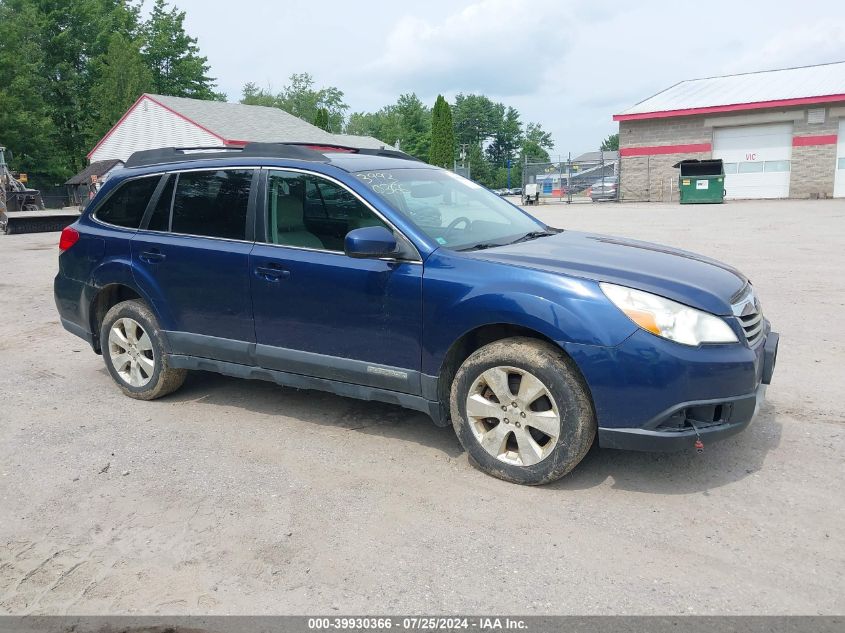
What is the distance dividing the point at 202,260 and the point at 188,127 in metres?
40.1

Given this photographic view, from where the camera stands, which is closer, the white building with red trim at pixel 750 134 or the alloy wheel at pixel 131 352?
the alloy wheel at pixel 131 352

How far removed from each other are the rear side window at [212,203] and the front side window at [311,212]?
0.79ft

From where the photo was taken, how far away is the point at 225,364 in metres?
4.94

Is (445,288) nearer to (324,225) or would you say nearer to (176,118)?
(324,225)

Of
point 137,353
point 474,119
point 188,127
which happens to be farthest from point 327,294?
point 474,119

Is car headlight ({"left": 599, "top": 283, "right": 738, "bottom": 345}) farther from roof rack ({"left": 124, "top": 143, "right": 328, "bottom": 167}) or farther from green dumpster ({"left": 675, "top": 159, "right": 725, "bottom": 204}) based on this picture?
green dumpster ({"left": 675, "top": 159, "right": 725, "bottom": 204})

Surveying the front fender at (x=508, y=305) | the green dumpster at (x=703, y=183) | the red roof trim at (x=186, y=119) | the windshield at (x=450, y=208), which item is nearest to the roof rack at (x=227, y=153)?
the windshield at (x=450, y=208)

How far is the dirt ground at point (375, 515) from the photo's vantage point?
9.54 feet

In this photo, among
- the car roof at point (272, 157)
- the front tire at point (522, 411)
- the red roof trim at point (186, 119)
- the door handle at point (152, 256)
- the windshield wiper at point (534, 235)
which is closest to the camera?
the front tire at point (522, 411)

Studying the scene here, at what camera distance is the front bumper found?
351 cm

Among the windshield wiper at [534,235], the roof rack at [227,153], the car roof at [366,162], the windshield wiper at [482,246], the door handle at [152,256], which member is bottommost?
the door handle at [152,256]

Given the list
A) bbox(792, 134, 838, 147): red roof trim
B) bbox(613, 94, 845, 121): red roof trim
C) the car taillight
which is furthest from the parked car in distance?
the car taillight

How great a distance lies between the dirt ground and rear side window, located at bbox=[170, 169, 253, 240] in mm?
1296

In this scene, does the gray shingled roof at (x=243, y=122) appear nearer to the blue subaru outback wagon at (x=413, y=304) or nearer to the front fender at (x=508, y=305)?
the blue subaru outback wagon at (x=413, y=304)
